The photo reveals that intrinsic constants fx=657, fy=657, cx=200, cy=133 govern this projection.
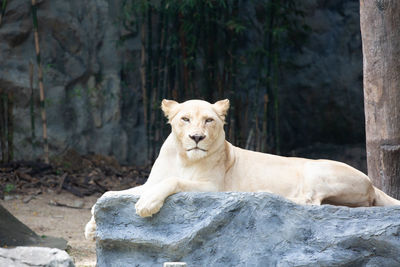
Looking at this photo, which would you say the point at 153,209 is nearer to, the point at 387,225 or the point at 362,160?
the point at 387,225

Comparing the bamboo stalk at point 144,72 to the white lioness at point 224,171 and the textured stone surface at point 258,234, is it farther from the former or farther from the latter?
the textured stone surface at point 258,234

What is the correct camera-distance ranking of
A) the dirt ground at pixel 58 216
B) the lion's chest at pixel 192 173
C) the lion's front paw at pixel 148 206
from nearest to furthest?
the lion's front paw at pixel 148 206 < the lion's chest at pixel 192 173 < the dirt ground at pixel 58 216

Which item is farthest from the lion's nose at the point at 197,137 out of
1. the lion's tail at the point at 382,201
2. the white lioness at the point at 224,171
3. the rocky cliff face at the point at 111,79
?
the rocky cliff face at the point at 111,79

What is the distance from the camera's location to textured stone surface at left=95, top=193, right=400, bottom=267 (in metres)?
4.00

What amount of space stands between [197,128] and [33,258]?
138 cm

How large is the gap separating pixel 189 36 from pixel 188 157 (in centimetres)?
631

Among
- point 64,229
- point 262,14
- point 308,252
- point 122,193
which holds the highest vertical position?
point 262,14

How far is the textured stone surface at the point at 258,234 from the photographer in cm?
400

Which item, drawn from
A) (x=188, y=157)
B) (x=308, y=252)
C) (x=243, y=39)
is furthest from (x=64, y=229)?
(x=243, y=39)

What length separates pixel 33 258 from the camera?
4336 mm

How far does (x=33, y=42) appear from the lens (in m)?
10.6

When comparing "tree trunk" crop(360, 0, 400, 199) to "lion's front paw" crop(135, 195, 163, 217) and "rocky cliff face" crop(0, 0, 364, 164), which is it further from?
"rocky cliff face" crop(0, 0, 364, 164)

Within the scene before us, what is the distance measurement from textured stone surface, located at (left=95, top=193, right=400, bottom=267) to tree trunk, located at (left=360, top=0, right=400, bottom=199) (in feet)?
6.06

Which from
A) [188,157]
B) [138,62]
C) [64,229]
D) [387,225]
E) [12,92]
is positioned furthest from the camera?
[138,62]
